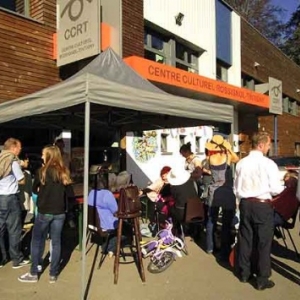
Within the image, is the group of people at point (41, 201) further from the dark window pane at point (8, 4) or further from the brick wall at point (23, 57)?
the dark window pane at point (8, 4)

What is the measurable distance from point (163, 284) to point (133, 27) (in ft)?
30.5

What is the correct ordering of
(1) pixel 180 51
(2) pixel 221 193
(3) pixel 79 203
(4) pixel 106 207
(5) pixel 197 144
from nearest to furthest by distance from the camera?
(4) pixel 106 207 → (2) pixel 221 193 → (3) pixel 79 203 → (1) pixel 180 51 → (5) pixel 197 144

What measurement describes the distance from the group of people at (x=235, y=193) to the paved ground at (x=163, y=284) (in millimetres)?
264

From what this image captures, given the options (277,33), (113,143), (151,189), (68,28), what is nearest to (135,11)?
(68,28)

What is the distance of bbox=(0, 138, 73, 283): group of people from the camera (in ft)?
17.9

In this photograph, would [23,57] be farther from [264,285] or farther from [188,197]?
[264,285]

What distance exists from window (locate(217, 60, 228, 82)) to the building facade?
0.04 metres

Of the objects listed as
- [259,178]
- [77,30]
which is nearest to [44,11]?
[77,30]

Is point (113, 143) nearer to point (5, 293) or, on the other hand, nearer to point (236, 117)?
point (5, 293)

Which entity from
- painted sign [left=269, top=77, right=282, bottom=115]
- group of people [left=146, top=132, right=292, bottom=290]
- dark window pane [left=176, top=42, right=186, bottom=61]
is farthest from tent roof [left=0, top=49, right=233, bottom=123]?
painted sign [left=269, top=77, right=282, bottom=115]

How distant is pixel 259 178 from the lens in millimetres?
5281

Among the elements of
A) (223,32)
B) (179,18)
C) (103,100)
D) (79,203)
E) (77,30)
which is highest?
(223,32)

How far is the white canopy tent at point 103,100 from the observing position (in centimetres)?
502

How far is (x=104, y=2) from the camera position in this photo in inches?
511
